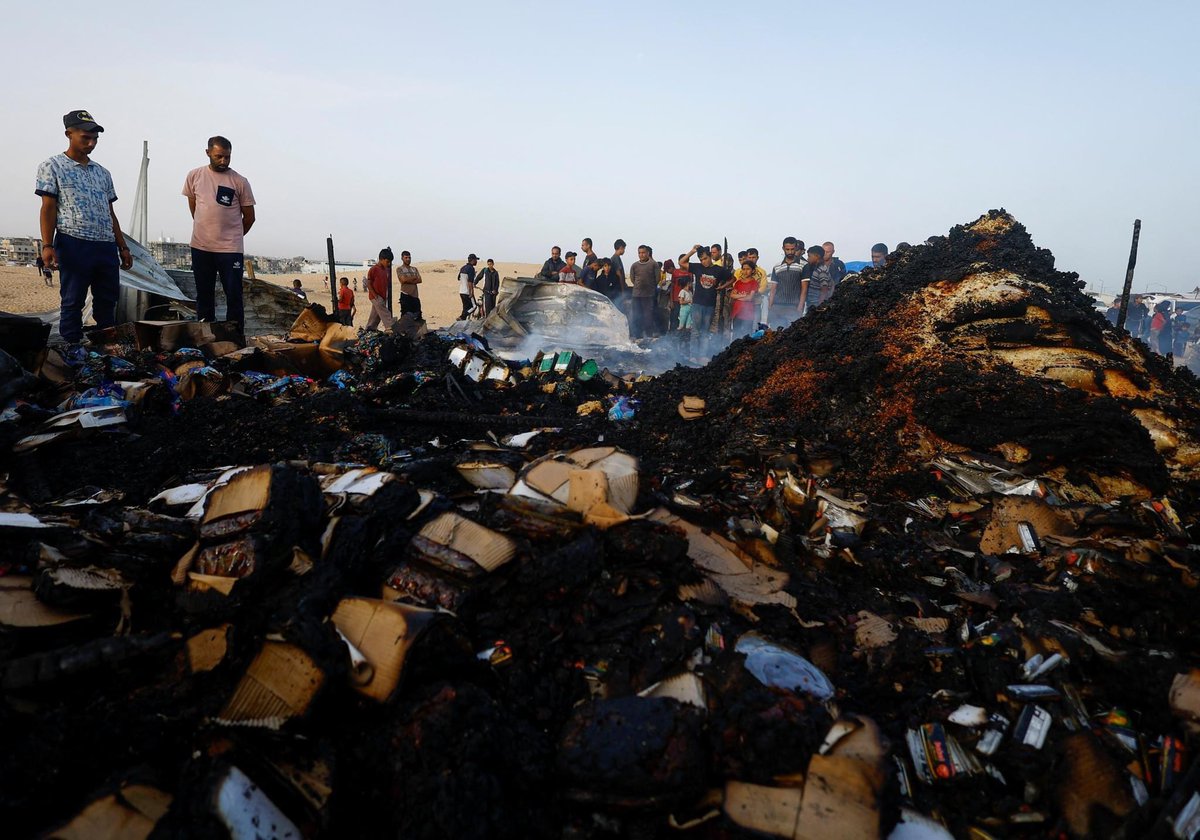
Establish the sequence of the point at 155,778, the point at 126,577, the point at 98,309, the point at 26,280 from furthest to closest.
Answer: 1. the point at 26,280
2. the point at 98,309
3. the point at 126,577
4. the point at 155,778

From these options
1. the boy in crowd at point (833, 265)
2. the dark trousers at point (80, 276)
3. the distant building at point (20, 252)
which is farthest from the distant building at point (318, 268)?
the dark trousers at point (80, 276)

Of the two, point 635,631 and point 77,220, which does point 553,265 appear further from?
point 635,631

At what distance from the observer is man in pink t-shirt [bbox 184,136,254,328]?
566 centimetres

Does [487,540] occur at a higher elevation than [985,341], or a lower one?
lower

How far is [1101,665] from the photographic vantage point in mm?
2088

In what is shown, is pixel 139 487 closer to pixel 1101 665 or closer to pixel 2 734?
pixel 2 734

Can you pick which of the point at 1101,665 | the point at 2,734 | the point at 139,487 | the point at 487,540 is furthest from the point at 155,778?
the point at 1101,665

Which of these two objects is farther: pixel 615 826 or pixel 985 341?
pixel 985 341

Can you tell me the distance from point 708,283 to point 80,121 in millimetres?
8533

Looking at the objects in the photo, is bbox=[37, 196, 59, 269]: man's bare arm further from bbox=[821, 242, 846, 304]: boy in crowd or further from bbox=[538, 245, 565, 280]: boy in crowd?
bbox=[821, 242, 846, 304]: boy in crowd

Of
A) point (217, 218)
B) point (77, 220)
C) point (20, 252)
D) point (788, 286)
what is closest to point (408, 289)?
point (217, 218)

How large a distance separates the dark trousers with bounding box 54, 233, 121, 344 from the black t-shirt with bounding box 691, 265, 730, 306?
8.24m

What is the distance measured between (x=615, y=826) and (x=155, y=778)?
3.61ft

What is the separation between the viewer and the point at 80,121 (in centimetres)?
471
